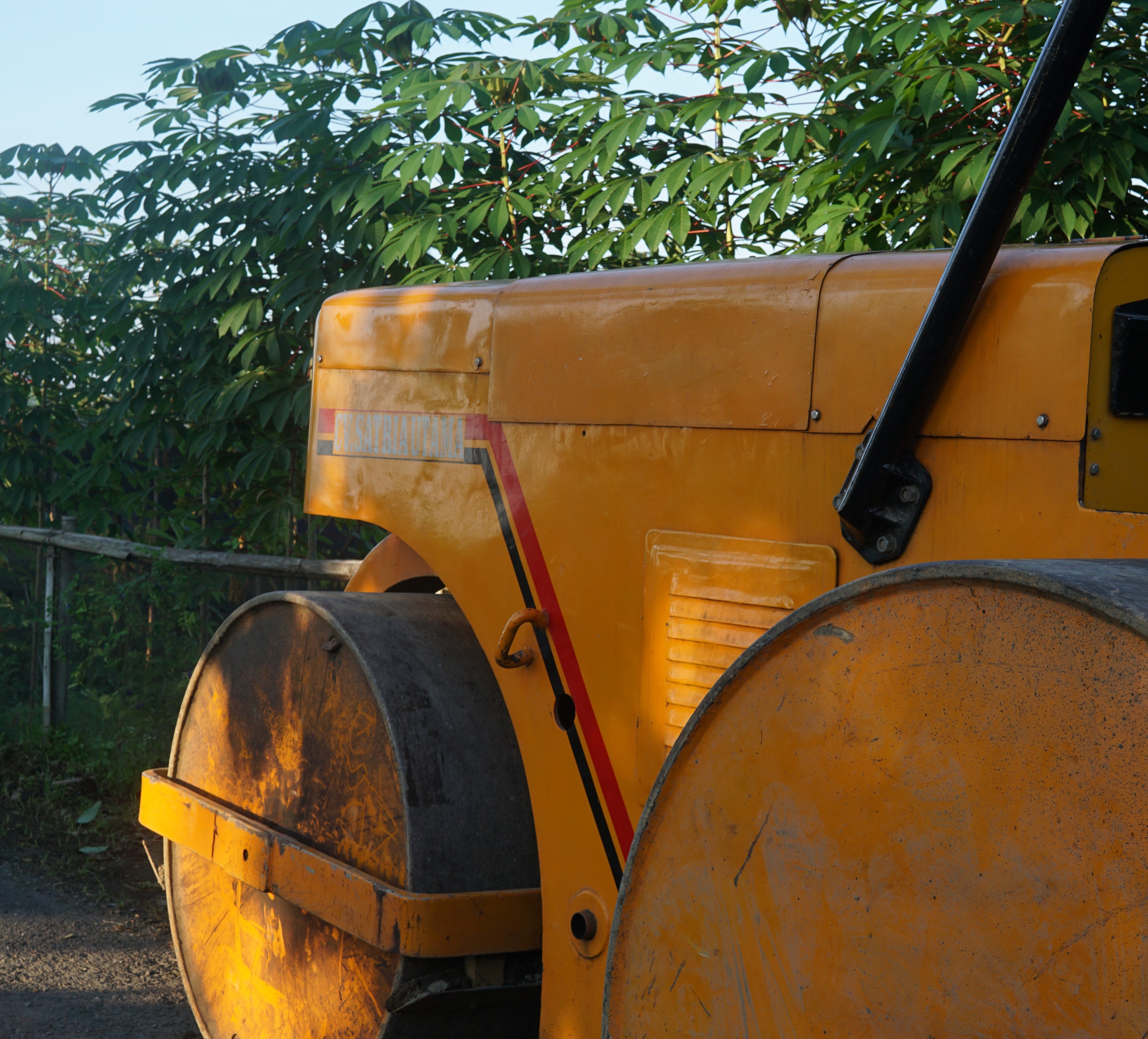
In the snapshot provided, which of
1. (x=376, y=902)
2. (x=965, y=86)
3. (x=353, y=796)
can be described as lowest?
(x=376, y=902)

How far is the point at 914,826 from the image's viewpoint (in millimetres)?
1180

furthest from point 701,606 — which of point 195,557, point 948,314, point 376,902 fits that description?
point 195,557

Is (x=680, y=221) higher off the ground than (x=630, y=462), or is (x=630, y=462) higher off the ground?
(x=680, y=221)

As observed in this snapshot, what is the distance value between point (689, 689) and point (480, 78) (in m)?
3.20

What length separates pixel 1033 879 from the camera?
107 cm

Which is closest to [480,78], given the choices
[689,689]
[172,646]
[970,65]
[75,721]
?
[970,65]

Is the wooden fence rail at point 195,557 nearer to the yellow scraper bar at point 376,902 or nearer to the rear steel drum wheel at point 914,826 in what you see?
the yellow scraper bar at point 376,902

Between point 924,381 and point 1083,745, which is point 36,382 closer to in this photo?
point 924,381

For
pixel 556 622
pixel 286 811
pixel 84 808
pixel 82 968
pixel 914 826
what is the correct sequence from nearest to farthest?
pixel 914 826 → pixel 556 622 → pixel 286 811 → pixel 82 968 → pixel 84 808

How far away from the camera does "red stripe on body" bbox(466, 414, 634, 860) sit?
1884mm

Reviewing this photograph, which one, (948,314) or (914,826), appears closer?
(914,826)

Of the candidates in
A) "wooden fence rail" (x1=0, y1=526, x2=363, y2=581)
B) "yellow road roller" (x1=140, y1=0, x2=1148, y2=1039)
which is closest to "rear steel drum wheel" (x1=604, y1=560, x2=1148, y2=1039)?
"yellow road roller" (x1=140, y1=0, x2=1148, y2=1039)

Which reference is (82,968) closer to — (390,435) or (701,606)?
(390,435)

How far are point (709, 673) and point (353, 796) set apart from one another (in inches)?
29.1
